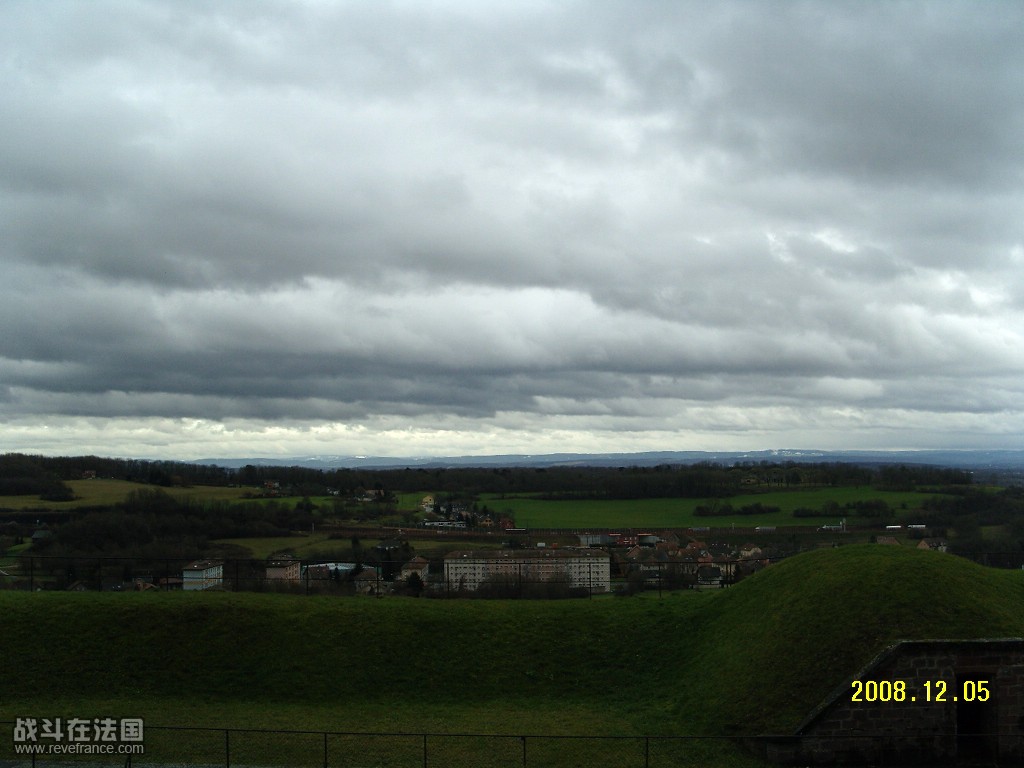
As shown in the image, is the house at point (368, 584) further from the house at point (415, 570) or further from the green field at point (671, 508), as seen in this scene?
the green field at point (671, 508)

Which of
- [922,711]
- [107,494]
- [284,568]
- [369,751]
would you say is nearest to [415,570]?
[284,568]

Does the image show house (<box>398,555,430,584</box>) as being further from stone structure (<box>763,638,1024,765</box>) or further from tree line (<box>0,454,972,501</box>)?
tree line (<box>0,454,972,501</box>)

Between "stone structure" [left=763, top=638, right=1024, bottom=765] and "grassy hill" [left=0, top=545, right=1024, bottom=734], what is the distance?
25.5 inches

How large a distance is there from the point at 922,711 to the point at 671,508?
50846 mm

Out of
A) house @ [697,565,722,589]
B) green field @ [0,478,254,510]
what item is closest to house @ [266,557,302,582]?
house @ [697,565,722,589]

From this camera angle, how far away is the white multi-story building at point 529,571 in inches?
1089

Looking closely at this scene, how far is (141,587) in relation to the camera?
2734 cm

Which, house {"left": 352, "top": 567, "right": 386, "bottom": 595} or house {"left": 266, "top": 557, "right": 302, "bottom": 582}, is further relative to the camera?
house {"left": 266, "top": 557, "right": 302, "bottom": 582}

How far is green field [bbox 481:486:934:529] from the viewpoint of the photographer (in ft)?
183

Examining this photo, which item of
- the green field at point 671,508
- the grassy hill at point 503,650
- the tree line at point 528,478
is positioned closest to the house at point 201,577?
the grassy hill at point 503,650

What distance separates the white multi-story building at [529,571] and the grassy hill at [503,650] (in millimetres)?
4015

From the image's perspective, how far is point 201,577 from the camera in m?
27.0

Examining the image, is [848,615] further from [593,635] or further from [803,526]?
[803,526]
